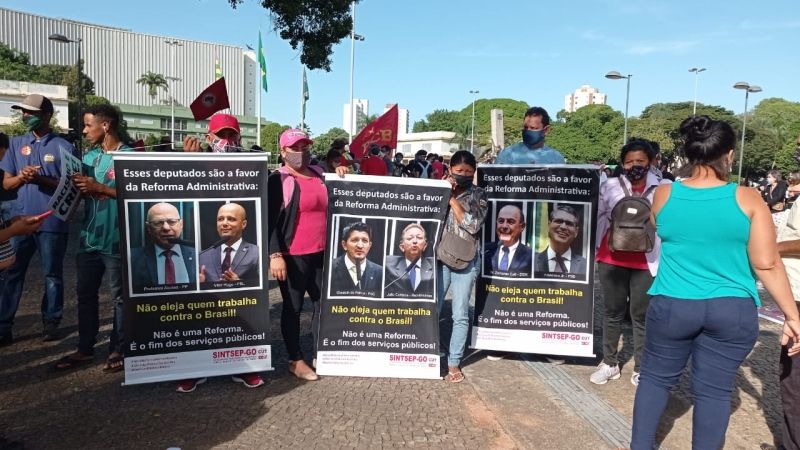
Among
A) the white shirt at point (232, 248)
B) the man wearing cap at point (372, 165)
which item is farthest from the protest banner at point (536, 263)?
the man wearing cap at point (372, 165)

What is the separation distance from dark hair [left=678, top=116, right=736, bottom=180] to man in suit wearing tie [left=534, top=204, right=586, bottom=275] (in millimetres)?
1825

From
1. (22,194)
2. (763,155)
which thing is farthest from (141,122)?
(22,194)

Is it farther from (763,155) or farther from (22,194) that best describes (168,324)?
(763,155)

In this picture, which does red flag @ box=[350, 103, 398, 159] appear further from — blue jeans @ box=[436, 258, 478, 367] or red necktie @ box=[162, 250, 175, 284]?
red necktie @ box=[162, 250, 175, 284]

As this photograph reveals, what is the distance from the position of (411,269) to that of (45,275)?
10.8ft

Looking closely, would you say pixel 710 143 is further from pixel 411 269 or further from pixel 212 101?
pixel 212 101

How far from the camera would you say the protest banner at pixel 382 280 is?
14.4 feet

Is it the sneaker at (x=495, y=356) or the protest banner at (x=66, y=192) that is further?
the sneaker at (x=495, y=356)

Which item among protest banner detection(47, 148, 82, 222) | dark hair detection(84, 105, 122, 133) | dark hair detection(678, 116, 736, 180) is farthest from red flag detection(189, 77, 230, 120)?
dark hair detection(678, 116, 736, 180)

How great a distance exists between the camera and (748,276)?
9.21ft

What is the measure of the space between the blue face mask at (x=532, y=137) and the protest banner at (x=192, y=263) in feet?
8.26

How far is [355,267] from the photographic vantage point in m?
4.43

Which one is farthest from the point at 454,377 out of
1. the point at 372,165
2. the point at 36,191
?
the point at 372,165

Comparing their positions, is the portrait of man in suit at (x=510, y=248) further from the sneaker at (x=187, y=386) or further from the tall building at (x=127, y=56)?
the tall building at (x=127, y=56)
